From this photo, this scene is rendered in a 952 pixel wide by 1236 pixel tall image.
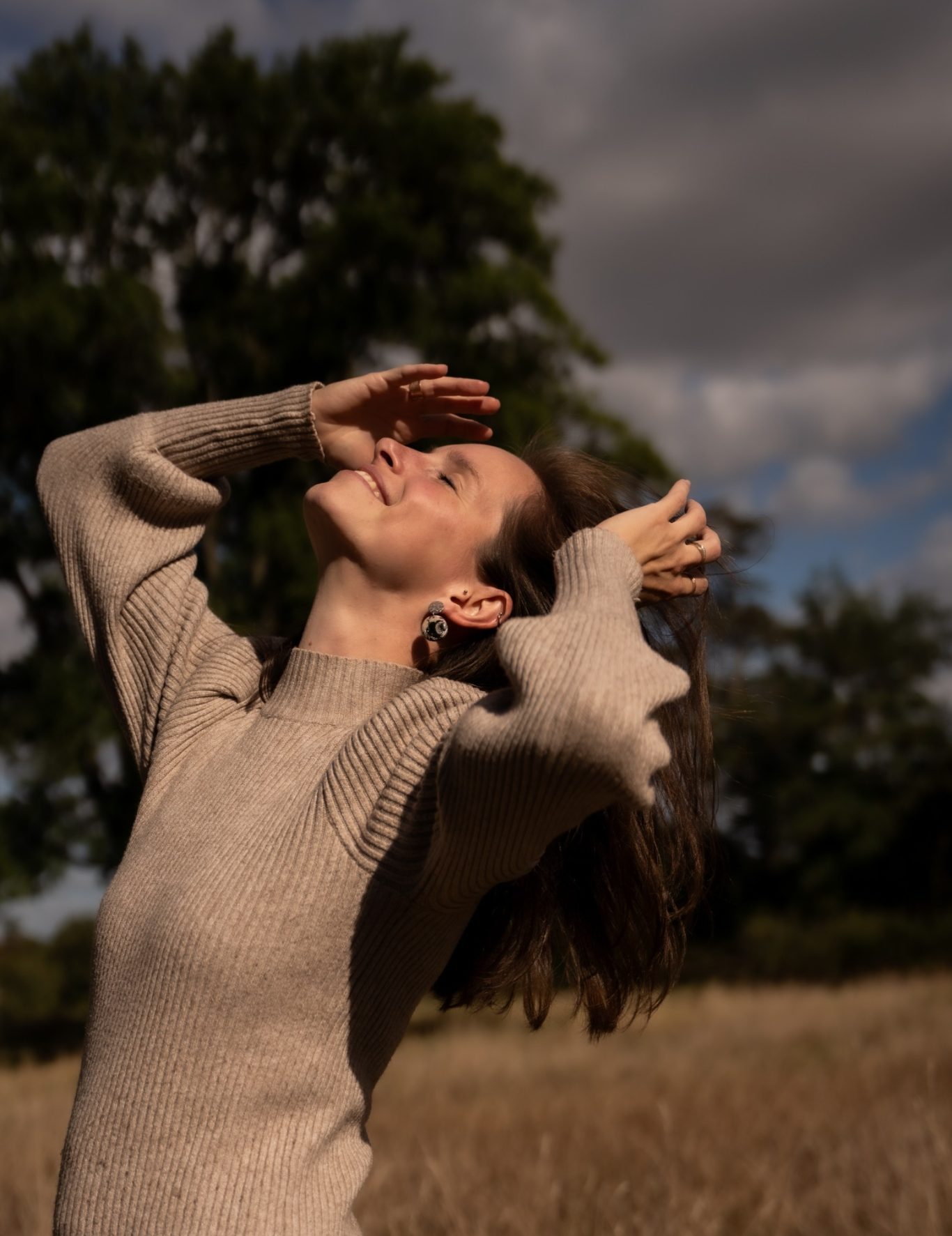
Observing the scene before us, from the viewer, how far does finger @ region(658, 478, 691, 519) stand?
7.11ft

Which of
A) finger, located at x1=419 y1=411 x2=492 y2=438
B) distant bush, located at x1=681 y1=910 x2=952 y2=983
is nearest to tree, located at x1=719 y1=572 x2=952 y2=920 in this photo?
distant bush, located at x1=681 y1=910 x2=952 y2=983

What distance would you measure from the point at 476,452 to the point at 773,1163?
3086 mm

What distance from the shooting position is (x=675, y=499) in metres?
2.21

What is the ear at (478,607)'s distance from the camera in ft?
7.73

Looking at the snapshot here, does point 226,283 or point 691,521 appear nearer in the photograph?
point 691,521

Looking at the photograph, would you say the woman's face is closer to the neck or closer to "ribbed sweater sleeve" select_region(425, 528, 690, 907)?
the neck

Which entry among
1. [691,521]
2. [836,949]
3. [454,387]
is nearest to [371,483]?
[454,387]

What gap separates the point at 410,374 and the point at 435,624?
0.73 m

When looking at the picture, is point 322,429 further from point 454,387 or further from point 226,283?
point 226,283

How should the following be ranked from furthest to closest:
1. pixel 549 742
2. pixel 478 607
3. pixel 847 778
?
pixel 847 778, pixel 478 607, pixel 549 742

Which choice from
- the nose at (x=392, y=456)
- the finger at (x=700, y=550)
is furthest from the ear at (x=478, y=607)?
the finger at (x=700, y=550)

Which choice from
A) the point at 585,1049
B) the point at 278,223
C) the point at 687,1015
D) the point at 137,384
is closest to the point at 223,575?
the point at 137,384

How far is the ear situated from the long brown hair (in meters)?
0.03

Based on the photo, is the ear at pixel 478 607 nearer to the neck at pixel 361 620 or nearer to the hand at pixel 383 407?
the neck at pixel 361 620
